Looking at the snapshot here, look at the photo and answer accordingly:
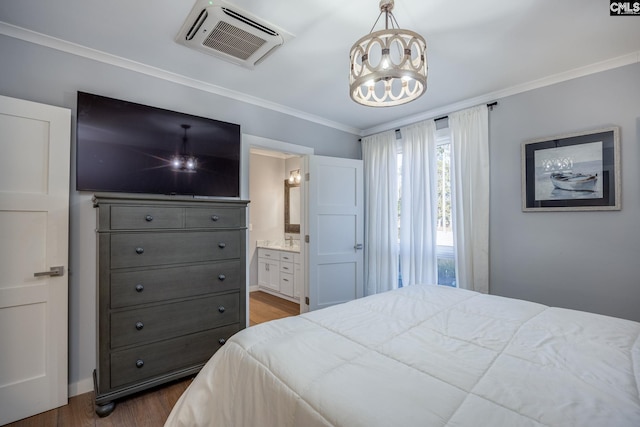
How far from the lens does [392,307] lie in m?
1.77

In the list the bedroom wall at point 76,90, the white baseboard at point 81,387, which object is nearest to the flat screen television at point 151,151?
the bedroom wall at point 76,90

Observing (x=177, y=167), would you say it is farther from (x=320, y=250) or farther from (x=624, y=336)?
(x=624, y=336)

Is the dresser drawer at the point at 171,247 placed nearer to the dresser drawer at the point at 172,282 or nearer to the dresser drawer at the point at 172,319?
the dresser drawer at the point at 172,282

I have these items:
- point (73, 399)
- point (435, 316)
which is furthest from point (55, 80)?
point (435, 316)

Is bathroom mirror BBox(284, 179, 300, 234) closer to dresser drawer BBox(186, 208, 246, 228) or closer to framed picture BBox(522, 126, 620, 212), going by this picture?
dresser drawer BBox(186, 208, 246, 228)

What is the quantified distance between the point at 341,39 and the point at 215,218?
1689mm

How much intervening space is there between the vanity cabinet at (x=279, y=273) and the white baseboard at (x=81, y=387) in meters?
2.59

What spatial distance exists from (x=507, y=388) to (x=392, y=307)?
0.86 meters

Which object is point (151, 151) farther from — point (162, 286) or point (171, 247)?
point (162, 286)

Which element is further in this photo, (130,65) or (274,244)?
(274,244)

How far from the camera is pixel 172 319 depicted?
86.1 inches

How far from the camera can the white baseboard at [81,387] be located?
214cm

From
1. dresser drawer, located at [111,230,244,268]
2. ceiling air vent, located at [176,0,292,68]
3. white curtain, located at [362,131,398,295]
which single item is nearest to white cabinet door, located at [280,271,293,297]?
white curtain, located at [362,131,398,295]

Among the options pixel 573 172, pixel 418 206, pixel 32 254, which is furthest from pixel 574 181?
pixel 32 254
